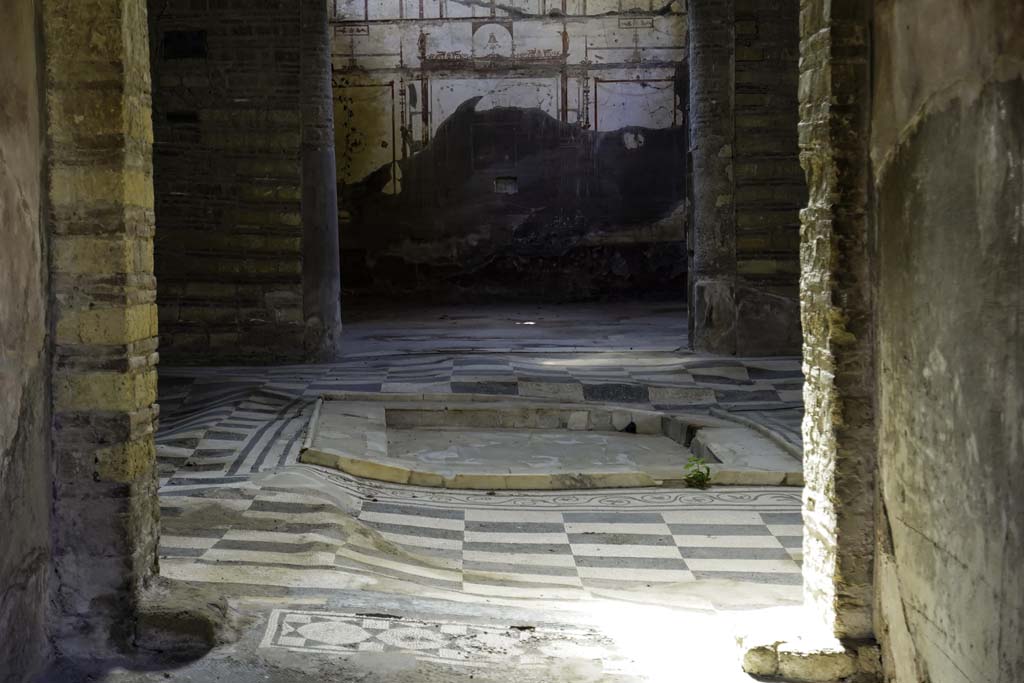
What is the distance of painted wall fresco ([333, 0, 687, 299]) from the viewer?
14805 mm

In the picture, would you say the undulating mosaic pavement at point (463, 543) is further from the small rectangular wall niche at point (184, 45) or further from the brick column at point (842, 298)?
the small rectangular wall niche at point (184, 45)

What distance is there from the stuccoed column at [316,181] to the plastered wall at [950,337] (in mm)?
6934

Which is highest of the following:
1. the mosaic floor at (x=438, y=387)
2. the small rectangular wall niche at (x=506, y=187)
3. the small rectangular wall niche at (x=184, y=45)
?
the small rectangular wall niche at (x=184, y=45)

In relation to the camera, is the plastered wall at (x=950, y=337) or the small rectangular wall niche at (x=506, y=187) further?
the small rectangular wall niche at (x=506, y=187)

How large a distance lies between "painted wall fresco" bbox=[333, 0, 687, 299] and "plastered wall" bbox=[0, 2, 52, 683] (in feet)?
38.6

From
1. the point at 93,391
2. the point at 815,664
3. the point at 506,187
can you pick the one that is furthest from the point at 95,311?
the point at 506,187

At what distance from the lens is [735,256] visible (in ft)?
32.0

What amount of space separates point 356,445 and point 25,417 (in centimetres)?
344

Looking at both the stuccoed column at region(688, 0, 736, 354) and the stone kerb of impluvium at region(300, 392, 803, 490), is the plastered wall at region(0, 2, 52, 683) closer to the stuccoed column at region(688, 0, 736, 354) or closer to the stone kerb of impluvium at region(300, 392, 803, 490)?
the stone kerb of impluvium at region(300, 392, 803, 490)

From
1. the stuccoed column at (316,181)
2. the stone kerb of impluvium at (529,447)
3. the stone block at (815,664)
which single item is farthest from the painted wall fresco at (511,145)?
the stone block at (815,664)

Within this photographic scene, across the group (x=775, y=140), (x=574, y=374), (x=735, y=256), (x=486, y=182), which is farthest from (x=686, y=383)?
(x=486, y=182)

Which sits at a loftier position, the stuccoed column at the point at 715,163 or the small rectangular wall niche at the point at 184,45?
the small rectangular wall niche at the point at 184,45

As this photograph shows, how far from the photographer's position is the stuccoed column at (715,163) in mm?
9680

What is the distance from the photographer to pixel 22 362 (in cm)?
309
